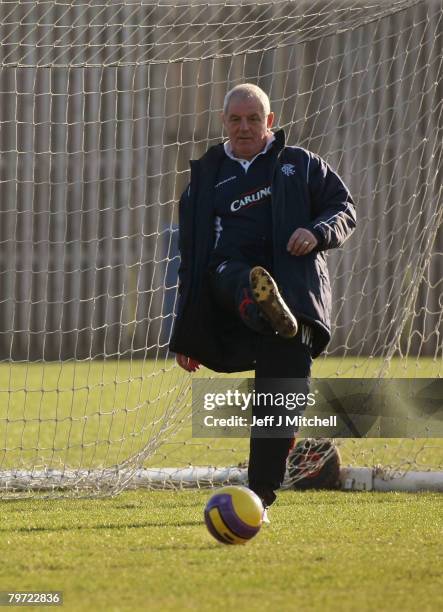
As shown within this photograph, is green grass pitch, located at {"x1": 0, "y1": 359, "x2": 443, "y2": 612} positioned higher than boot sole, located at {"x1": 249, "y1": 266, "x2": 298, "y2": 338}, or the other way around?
boot sole, located at {"x1": 249, "y1": 266, "x2": 298, "y2": 338}

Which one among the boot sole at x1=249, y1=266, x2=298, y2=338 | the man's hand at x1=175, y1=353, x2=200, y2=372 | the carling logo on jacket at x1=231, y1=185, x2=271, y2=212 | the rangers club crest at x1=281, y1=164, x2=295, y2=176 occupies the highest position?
the rangers club crest at x1=281, y1=164, x2=295, y2=176

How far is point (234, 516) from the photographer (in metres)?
3.98

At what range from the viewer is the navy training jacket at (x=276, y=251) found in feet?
14.5

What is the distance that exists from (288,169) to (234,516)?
4.32 ft

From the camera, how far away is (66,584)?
3.42 m

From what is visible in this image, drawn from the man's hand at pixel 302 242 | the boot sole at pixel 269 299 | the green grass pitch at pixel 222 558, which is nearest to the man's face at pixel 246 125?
the man's hand at pixel 302 242

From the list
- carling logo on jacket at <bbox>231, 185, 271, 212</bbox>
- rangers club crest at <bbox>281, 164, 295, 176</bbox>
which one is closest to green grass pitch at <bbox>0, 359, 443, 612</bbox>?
carling logo on jacket at <bbox>231, 185, 271, 212</bbox>

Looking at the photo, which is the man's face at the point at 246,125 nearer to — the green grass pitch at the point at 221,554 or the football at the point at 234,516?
the football at the point at 234,516

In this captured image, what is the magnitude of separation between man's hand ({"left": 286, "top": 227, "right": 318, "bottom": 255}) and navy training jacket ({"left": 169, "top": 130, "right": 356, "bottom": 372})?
69mm

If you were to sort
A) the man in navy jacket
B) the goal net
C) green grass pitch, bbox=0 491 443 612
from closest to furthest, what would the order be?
green grass pitch, bbox=0 491 443 612 → the man in navy jacket → the goal net

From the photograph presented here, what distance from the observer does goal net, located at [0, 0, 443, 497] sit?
660 centimetres

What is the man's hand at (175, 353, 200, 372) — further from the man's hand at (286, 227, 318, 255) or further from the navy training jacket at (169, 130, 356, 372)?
the man's hand at (286, 227, 318, 255)

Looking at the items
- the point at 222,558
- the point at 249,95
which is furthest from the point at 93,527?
the point at 249,95

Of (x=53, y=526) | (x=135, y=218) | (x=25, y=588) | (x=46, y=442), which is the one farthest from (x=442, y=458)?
(x=135, y=218)
